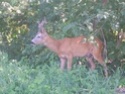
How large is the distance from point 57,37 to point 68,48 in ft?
1.18

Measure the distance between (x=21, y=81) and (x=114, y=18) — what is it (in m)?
2.51

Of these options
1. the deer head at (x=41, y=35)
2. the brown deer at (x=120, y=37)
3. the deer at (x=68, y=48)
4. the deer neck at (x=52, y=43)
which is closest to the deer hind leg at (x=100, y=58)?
the deer at (x=68, y=48)

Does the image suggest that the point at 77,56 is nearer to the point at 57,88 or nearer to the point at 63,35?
the point at 63,35

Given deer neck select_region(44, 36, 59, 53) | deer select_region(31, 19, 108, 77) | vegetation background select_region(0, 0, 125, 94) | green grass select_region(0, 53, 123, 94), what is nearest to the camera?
green grass select_region(0, 53, 123, 94)

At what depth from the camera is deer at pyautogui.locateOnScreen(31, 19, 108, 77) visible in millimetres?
10703

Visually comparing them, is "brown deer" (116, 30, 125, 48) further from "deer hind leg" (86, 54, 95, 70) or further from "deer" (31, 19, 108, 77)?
"deer hind leg" (86, 54, 95, 70)

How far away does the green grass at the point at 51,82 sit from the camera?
834 centimetres

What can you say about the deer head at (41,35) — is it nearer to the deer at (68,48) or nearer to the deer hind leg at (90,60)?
the deer at (68,48)

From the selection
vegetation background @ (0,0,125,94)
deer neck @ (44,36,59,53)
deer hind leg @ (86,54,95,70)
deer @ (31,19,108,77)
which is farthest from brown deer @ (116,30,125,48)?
deer neck @ (44,36,59,53)

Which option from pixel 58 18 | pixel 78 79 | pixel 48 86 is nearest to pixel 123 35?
pixel 58 18

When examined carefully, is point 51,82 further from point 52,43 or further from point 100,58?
point 100,58

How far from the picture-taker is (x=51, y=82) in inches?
348

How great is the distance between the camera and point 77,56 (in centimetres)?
1096

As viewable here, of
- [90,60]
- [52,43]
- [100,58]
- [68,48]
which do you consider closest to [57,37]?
[52,43]
